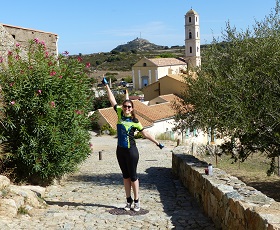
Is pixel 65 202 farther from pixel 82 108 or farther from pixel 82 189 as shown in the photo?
pixel 82 108

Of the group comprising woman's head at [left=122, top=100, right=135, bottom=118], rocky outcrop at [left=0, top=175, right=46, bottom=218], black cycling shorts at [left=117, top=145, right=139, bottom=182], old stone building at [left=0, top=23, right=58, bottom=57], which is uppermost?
old stone building at [left=0, top=23, right=58, bottom=57]

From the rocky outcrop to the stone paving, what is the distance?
0.16 m

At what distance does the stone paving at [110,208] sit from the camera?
553 centimetres

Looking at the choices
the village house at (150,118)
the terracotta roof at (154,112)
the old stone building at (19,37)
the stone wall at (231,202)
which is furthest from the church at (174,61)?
the stone wall at (231,202)

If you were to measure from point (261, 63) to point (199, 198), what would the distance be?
15.8 ft

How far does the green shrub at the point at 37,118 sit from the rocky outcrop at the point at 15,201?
1.29m

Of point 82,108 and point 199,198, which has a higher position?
point 82,108

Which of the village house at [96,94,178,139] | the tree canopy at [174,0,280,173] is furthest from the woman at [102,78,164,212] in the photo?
the village house at [96,94,178,139]

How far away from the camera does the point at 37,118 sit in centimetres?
807

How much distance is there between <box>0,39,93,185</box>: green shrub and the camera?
805 cm

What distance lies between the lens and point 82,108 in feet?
31.8

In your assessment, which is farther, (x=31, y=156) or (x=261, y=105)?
(x=261, y=105)

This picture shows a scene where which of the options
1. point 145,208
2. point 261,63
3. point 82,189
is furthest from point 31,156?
point 261,63

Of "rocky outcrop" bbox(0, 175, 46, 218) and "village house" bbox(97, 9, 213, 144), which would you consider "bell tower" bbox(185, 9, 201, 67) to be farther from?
"rocky outcrop" bbox(0, 175, 46, 218)
